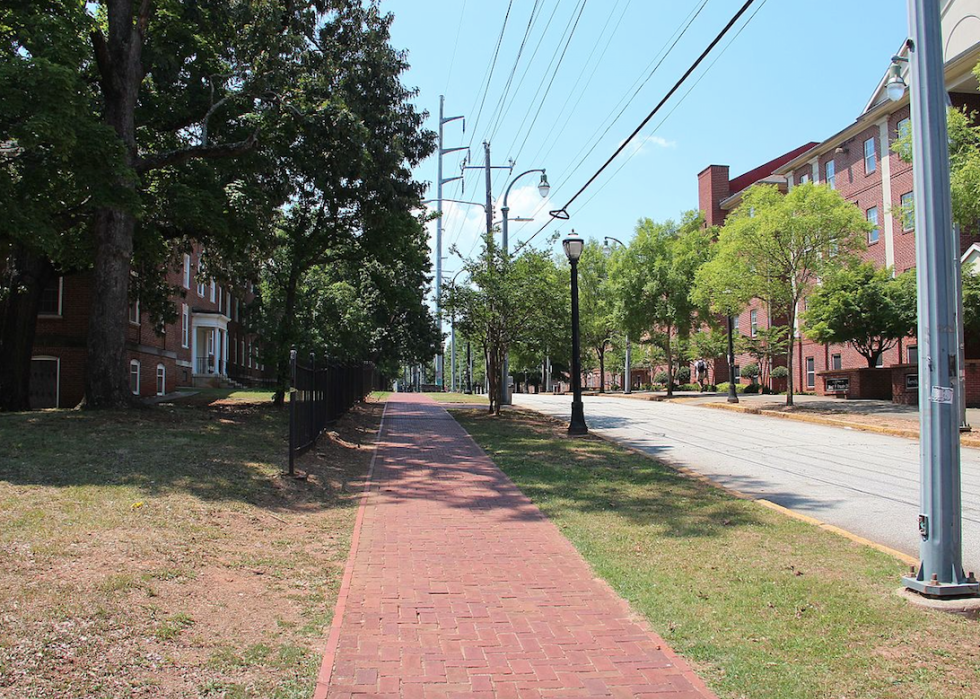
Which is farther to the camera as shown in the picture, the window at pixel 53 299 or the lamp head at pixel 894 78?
the window at pixel 53 299

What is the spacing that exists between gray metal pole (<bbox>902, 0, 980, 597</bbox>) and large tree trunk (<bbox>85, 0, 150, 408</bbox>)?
45.1 ft

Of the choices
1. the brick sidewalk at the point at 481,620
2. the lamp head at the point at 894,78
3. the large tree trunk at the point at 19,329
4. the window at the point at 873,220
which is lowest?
the brick sidewalk at the point at 481,620

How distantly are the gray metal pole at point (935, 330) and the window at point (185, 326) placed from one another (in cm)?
3339

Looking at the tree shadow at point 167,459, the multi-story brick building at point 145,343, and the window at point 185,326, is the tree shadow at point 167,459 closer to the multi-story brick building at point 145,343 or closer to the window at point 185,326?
the multi-story brick building at point 145,343

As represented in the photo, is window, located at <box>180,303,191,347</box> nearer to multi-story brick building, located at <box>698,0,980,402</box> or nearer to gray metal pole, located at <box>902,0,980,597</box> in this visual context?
multi-story brick building, located at <box>698,0,980,402</box>

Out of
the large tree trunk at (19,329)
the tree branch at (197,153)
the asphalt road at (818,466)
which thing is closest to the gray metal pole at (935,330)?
the asphalt road at (818,466)

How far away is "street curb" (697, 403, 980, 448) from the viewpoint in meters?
14.9

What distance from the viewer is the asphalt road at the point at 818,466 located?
7.75 meters

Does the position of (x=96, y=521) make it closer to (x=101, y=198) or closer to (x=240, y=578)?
(x=240, y=578)

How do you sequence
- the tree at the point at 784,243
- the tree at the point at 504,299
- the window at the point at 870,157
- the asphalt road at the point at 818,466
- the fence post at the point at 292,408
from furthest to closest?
the window at the point at 870,157 < the tree at the point at 784,243 < the tree at the point at 504,299 < the fence post at the point at 292,408 < the asphalt road at the point at 818,466

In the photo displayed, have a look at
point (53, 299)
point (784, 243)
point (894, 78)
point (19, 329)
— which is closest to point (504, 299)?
point (784, 243)

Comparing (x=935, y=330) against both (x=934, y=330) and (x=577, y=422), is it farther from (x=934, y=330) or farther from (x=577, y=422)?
(x=577, y=422)

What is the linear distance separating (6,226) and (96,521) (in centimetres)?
818

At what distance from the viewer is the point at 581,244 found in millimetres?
16375
